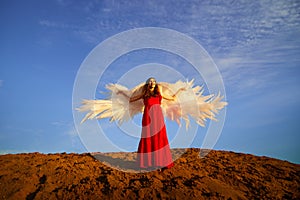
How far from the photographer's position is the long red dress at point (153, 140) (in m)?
9.17

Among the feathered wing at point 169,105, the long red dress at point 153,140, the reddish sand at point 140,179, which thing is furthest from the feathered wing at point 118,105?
the reddish sand at point 140,179

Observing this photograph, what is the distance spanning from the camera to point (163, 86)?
411 inches

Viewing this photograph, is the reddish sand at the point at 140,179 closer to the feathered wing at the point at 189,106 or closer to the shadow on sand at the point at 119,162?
the shadow on sand at the point at 119,162

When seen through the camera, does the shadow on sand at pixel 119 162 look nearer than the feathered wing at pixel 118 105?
Yes

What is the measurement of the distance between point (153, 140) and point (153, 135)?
176 mm

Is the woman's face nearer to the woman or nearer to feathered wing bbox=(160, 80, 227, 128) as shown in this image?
the woman

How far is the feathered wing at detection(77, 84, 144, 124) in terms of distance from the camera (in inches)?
412

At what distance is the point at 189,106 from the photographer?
10.9 m

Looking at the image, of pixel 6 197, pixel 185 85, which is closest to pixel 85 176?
pixel 6 197

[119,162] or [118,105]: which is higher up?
[118,105]

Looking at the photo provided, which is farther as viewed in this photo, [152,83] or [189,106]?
[189,106]

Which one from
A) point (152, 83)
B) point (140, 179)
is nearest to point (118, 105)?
point (152, 83)

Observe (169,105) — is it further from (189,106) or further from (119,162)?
(119,162)

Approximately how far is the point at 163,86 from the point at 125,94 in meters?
1.52
